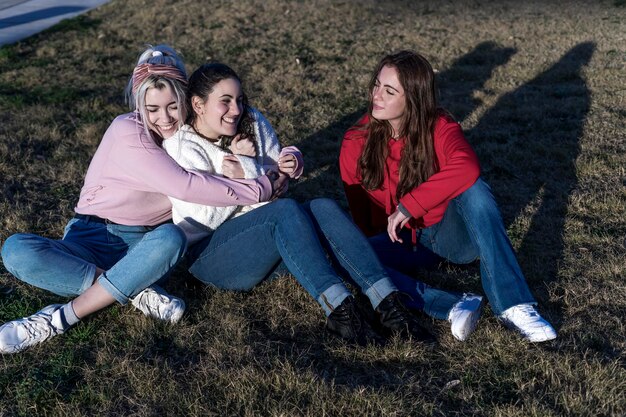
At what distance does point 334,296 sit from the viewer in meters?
3.42

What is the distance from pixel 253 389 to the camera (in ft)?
10.1

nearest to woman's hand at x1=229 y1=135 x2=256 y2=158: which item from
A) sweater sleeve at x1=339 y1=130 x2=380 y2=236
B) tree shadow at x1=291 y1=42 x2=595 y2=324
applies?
sweater sleeve at x1=339 y1=130 x2=380 y2=236

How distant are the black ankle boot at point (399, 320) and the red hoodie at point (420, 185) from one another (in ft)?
1.77

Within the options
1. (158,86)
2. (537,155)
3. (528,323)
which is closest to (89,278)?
(158,86)

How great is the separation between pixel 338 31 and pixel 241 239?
7901 mm

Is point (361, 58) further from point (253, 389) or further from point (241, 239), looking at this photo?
point (253, 389)

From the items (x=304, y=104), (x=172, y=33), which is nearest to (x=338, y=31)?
(x=172, y=33)

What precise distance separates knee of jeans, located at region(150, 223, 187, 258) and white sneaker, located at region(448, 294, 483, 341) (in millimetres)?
1395

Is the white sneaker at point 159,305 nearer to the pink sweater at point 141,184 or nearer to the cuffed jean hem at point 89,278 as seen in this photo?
the cuffed jean hem at point 89,278

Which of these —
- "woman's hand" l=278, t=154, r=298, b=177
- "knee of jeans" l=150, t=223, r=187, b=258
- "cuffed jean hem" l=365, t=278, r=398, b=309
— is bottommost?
"cuffed jean hem" l=365, t=278, r=398, b=309

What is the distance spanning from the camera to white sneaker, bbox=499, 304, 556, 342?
3418 mm

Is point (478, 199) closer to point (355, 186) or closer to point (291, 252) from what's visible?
point (355, 186)

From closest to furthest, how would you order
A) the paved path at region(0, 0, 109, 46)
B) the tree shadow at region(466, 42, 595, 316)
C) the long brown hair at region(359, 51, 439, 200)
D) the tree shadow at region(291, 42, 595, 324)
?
→ 1. the long brown hair at region(359, 51, 439, 200)
2. the tree shadow at region(466, 42, 595, 316)
3. the tree shadow at region(291, 42, 595, 324)
4. the paved path at region(0, 0, 109, 46)

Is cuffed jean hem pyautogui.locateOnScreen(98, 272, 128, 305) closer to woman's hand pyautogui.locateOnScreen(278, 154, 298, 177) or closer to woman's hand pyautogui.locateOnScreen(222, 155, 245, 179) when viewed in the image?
woman's hand pyautogui.locateOnScreen(222, 155, 245, 179)
